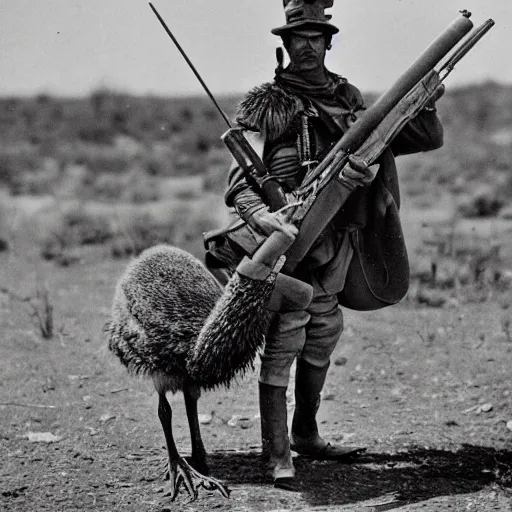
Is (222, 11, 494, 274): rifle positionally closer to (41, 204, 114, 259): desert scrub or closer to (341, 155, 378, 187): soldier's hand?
(341, 155, 378, 187): soldier's hand

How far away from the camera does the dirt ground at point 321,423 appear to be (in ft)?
13.9

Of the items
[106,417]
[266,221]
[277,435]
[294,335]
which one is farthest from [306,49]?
[106,417]

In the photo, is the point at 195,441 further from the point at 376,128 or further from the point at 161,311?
the point at 376,128

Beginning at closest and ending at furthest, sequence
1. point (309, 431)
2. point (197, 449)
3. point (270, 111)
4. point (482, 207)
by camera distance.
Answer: point (270, 111) → point (197, 449) → point (309, 431) → point (482, 207)

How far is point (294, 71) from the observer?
168 inches

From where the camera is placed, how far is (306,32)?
4.15 meters

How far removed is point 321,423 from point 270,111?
214cm

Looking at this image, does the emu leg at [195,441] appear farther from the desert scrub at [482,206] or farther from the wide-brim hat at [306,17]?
the desert scrub at [482,206]

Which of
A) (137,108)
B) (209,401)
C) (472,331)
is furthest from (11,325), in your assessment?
(137,108)

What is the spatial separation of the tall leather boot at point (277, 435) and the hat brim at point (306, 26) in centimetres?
167

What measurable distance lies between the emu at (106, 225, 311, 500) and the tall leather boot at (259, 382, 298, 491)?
9.8 inches

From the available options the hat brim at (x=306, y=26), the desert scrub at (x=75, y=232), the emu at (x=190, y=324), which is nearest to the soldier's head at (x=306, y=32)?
the hat brim at (x=306, y=26)

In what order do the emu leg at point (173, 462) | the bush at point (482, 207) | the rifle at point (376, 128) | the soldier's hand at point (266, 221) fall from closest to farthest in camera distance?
1. the soldier's hand at point (266, 221)
2. the rifle at point (376, 128)
3. the emu leg at point (173, 462)
4. the bush at point (482, 207)

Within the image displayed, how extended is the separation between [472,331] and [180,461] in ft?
11.4
